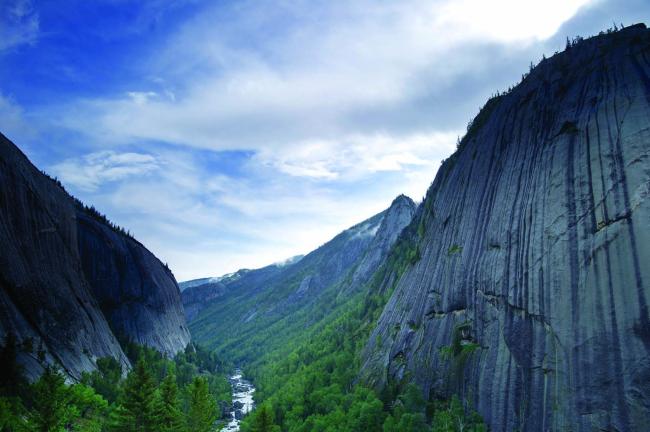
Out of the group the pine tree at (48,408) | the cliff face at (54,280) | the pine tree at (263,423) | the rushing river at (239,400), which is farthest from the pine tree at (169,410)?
the rushing river at (239,400)

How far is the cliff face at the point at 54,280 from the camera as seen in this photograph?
51281mm

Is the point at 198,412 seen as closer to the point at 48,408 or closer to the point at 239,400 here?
the point at 48,408

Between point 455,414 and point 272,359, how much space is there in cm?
10772

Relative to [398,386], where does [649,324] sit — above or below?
above

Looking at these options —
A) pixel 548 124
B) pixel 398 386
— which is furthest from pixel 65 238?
pixel 548 124

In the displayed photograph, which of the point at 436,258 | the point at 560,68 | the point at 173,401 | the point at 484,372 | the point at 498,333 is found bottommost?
the point at 173,401

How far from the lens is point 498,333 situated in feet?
135

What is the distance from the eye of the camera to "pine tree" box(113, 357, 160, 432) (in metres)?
36.2

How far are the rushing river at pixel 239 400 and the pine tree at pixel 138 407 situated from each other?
159 feet

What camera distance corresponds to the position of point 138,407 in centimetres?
3650

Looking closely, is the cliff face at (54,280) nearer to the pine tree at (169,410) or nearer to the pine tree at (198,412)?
the pine tree at (169,410)

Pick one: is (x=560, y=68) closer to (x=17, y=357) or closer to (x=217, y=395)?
(x=17, y=357)

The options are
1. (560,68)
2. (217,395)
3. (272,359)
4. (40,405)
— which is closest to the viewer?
(40,405)

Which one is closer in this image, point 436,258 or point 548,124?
point 548,124
